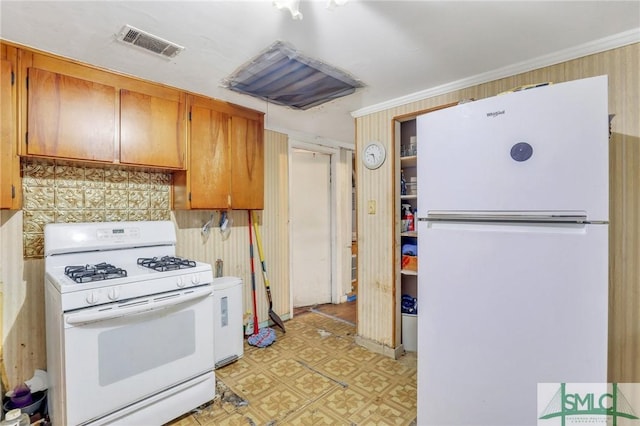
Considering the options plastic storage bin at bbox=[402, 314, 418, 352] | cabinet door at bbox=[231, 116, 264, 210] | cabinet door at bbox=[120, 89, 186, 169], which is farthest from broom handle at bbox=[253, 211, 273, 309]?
plastic storage bin at bbox=[402, 314, 418, 352]

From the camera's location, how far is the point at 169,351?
69.0 inches

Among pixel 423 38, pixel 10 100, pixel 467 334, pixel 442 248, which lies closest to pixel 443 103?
pixel 423 38

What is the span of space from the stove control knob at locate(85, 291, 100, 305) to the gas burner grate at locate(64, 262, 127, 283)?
90mm

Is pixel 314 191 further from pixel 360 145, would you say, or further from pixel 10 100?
pixel 10 100

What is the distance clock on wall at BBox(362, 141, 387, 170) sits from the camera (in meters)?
2.64

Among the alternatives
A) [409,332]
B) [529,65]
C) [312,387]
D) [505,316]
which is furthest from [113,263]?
[529,65]

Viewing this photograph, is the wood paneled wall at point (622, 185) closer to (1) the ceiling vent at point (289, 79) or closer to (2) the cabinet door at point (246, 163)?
(1) the ceiling vent at point (289, 79)

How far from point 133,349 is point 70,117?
1466mm

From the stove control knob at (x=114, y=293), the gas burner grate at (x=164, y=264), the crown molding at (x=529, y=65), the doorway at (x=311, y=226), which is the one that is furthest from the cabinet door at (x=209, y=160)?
the crown molding at (x=529, y=65)

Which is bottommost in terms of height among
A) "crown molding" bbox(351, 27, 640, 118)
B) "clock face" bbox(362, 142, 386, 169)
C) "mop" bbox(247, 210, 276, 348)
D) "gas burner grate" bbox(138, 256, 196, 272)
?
"mop" bbox(247, 210, 276, 348)

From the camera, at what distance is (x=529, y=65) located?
1.87 meters

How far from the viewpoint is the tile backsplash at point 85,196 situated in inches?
73.5

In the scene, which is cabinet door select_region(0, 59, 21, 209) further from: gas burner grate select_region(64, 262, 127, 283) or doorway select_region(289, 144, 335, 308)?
doorway select_region(289, 144, 335, 308)
